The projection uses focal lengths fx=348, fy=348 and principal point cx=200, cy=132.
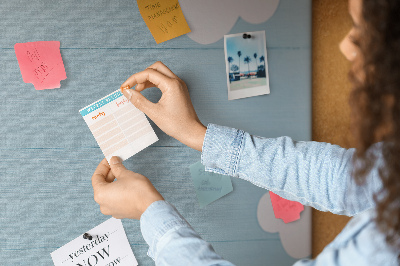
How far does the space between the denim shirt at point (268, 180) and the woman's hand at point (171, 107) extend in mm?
46

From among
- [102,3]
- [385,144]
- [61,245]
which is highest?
[102,3]

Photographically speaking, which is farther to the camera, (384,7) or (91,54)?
(91,54)

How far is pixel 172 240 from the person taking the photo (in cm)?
56

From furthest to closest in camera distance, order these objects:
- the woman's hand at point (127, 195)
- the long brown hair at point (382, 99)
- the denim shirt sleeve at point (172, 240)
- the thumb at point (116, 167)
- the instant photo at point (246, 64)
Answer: the instant photo at point (246, 64) < the thumb at point (116, 167) < the woman's hand at point (127, 195) < the denim shirt sleeve at point (172, 240) < the long brown hair at point (382, 99)

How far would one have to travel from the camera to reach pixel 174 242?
1.81 ft

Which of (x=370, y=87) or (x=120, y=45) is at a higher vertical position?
(x=120, y=45)

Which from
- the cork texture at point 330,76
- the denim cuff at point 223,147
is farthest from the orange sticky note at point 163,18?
the cork texture at point 330,76

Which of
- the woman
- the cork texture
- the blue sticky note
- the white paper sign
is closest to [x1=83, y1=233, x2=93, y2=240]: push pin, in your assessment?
the white paper sign

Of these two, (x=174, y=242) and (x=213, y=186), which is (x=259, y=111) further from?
(x=174, y=242)

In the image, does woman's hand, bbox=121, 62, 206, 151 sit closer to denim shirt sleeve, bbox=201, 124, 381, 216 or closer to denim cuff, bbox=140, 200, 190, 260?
denim shirt sleeve, bbox=201, 124, 381, 216

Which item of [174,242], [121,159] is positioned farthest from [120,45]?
[174,242]

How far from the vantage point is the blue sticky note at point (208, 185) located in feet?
2.98

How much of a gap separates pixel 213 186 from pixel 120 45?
43cm

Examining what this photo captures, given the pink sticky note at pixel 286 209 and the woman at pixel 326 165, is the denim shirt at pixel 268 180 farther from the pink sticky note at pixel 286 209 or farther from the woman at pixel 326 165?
the pink sticky note at pixel 286 209
